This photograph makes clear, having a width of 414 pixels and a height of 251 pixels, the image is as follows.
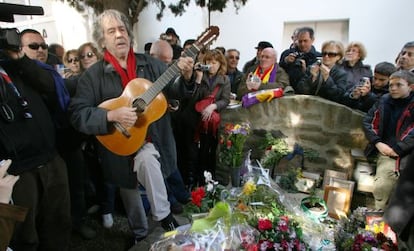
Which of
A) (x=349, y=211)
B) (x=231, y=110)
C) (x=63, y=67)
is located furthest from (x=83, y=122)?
(x=349, y=211)

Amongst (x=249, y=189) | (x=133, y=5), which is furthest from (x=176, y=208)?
(x=133, y=5)

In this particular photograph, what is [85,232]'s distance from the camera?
254 centimetres

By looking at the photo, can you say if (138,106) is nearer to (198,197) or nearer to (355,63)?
(198,197)

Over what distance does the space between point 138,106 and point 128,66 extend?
0.33 meters

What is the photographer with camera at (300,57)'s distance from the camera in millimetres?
3453

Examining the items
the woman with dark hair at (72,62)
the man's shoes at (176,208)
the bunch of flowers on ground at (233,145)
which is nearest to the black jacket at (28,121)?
the woman with dark hair at (72,62)

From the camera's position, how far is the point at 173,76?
202 cm

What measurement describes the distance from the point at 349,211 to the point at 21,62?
2.99m

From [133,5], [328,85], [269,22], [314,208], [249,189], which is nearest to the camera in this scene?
[249,189]

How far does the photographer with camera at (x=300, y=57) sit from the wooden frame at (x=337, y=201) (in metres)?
1.20

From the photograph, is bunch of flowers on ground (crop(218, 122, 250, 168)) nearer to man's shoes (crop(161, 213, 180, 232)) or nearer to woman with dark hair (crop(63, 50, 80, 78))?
man's shoes (crop(161, 213, 180, 232))

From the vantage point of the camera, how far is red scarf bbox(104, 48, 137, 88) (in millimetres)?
2055

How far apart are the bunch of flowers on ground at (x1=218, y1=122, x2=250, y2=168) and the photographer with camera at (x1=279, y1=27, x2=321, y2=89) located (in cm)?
88

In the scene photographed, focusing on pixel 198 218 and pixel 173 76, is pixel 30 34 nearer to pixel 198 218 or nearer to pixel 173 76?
pixel 173 76
